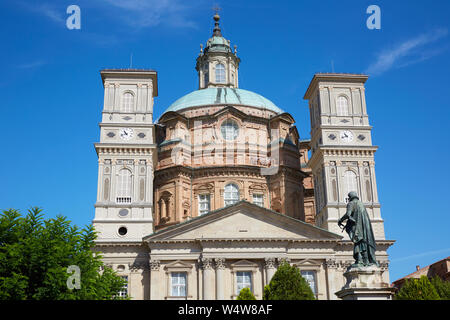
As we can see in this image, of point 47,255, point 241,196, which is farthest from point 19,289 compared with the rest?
point 241,196

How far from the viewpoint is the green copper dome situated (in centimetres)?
5625

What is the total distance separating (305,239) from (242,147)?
47.3 feet

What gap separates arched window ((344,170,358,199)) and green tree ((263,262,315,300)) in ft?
59.3

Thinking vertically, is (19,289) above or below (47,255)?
below

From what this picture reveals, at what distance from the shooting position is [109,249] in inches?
1673

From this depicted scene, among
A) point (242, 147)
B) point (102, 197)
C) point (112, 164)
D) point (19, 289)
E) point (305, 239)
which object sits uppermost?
point (242, 147)

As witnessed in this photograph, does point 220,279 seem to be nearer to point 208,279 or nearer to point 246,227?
point 208,279

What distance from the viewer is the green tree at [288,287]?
28.5 metres

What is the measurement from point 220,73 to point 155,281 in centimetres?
3088

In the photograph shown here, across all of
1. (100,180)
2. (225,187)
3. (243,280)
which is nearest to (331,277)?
(243,280)
